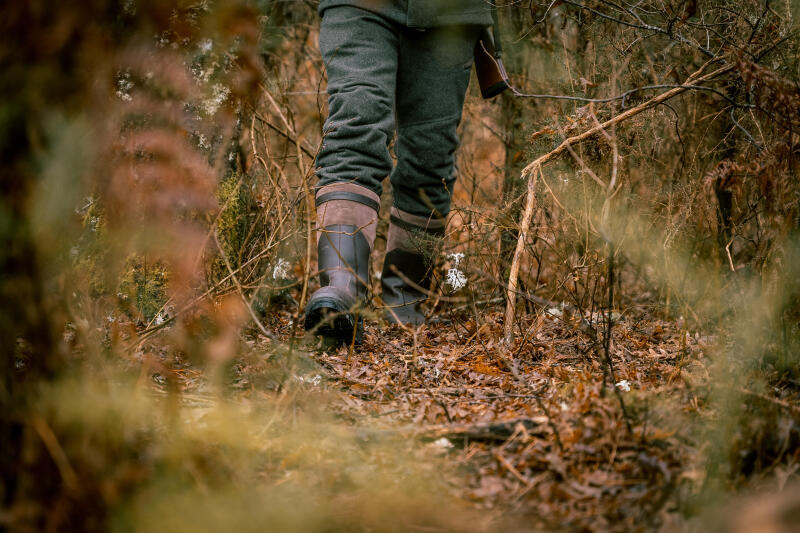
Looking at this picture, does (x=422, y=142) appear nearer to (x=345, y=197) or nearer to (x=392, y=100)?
(x=392, y=100)

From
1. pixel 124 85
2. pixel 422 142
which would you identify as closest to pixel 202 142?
pixel 422 142

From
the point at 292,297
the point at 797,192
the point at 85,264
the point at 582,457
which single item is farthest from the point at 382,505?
the point at 292,297

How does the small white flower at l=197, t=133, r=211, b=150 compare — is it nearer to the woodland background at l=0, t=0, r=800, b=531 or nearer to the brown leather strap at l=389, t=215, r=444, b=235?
the woodland background at l=0, t=0, r=800, b=531

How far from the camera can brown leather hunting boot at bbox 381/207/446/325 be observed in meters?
2.59

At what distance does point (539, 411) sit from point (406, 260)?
134 centimetres

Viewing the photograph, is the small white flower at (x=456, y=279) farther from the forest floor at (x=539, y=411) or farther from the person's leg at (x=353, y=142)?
Result: the person's leg at (x=353, y=142)

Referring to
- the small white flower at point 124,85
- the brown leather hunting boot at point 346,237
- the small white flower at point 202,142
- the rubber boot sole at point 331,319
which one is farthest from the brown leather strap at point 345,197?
the small white flower at point 124,85

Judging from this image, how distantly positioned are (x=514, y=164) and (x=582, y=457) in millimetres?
2316

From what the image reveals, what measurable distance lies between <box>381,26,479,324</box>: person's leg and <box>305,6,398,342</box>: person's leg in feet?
0.62

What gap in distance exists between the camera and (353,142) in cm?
215

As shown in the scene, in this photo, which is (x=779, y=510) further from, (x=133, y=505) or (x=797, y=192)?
(x=797, y=192)

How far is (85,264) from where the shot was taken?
1.24m

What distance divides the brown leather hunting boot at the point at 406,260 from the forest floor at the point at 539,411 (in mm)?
339

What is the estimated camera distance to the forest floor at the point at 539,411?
41.7 inches
